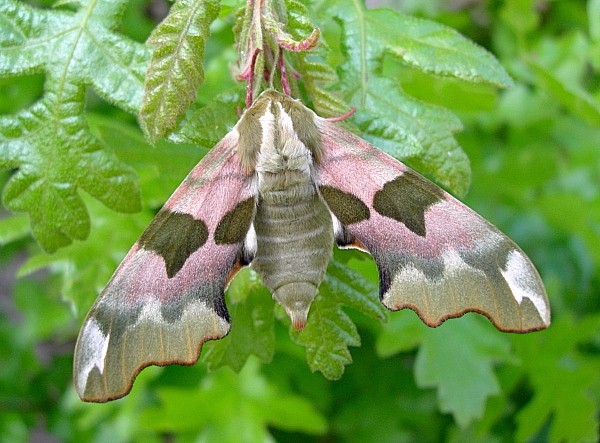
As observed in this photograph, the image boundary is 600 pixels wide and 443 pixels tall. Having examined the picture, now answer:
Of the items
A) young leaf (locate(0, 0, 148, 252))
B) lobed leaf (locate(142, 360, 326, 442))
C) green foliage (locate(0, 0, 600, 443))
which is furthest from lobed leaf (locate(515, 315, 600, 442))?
young leaf (locate(0, 0, 148, 252))

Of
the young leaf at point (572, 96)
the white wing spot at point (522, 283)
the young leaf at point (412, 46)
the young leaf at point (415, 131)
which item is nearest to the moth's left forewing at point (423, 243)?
the white wing spot at point (522, 283)

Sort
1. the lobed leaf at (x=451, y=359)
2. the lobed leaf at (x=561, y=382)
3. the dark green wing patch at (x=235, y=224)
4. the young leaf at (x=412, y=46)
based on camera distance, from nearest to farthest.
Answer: the dark green wing patch at (x=235, y=224) < the young leaf at (x=412, y=46) < the lobed leaf at (x=451, y=359) < the lobed leaf at (x=561, y=382)

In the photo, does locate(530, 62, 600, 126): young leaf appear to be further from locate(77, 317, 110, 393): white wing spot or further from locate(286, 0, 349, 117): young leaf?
locate(77, 317, 110, 393): white wing spot

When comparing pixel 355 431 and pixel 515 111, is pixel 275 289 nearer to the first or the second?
pixel 355 431

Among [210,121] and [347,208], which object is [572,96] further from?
[210,121]

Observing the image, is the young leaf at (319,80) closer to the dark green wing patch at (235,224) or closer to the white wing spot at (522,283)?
the dark green wing patch at (235,224)

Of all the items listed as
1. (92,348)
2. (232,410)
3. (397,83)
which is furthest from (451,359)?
(92,348)

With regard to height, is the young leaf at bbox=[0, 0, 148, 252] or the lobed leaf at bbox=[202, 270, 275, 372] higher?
the young leaf at bbox=[0, 0, 148, 252]
